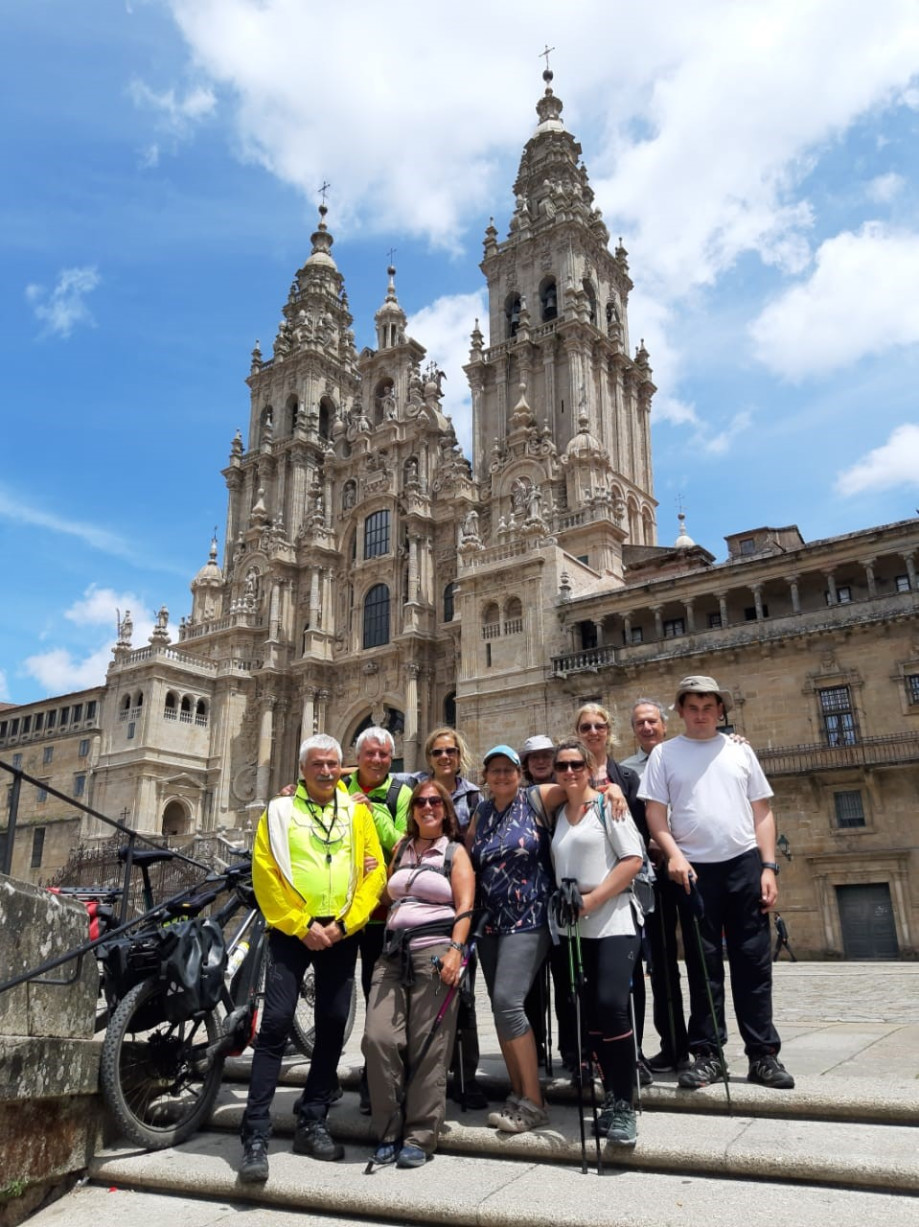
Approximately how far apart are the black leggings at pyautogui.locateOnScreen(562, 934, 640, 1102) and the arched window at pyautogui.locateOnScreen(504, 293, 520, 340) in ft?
142

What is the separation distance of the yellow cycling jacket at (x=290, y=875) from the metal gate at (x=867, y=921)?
71.4 feet

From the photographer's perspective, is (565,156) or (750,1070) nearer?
(750,1070)

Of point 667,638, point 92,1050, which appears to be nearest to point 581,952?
point 92,1050

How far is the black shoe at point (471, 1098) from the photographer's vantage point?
19.1 ft

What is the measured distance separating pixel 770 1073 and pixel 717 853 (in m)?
1.29

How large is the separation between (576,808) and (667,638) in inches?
961

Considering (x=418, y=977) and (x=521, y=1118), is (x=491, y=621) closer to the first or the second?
(x=418, y=977)

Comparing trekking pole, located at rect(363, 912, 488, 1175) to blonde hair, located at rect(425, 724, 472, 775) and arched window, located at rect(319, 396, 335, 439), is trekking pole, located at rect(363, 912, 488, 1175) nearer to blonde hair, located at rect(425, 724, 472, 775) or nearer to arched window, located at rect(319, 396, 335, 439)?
blonde hair, located at rect(425, 724, 472, 775)

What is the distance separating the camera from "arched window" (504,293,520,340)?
4597 cm

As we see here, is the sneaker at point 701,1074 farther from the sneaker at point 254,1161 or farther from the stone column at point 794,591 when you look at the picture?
the stone column at point 794,591

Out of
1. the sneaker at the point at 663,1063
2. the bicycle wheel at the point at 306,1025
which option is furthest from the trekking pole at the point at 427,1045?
the sneaker at the point at 663,1063

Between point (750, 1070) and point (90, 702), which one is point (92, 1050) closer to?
point (750, 1070)

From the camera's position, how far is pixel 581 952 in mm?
5605

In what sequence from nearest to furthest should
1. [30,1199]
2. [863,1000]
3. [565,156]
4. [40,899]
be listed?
[30,1199] → [40,899] → [863,1000] → [565,156]
